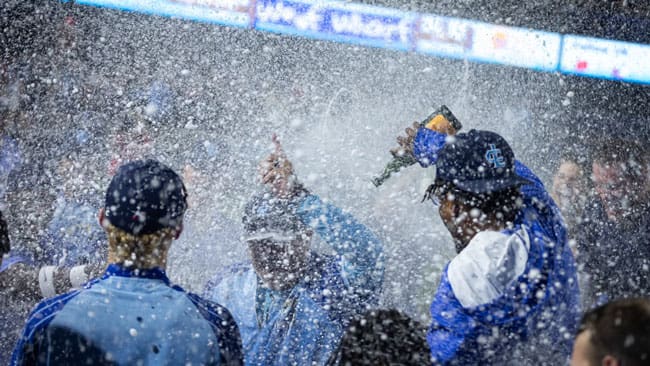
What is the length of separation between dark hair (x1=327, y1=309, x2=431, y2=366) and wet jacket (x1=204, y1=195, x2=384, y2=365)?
0.77 meters

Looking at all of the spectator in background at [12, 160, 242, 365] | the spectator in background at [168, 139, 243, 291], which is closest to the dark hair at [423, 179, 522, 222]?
the spectator in background at [12, 160, 242, 365]

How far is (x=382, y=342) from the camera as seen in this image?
1.75m

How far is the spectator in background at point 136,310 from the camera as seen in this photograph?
1.86m

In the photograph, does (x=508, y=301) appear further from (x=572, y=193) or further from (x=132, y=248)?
(x=572, y=193)

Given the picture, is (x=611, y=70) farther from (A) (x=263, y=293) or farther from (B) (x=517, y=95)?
(A) (x=263, y=293)

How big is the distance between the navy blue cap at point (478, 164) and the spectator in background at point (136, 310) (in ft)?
2.80

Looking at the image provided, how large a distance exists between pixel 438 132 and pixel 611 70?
3.95m

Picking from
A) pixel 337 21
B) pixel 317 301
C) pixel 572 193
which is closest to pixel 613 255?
pixel 572 193

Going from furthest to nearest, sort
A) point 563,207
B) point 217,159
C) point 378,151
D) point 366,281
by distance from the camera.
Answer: point 378,151 → point 217,159 → point 563,207 → point 366,281

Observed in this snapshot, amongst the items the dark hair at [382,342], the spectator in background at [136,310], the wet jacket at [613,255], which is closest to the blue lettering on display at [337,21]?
the wet jacket at [613,255]

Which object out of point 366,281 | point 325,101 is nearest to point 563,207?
point 366,281

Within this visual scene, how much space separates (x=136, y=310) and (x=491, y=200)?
3.77 ft

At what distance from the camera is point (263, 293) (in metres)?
2.74

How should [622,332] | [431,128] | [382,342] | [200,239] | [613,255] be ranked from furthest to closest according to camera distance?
→ 1. [200,239]
2. [613,255]
3. [431,128]
4. [382,342]
5. [622,332]
